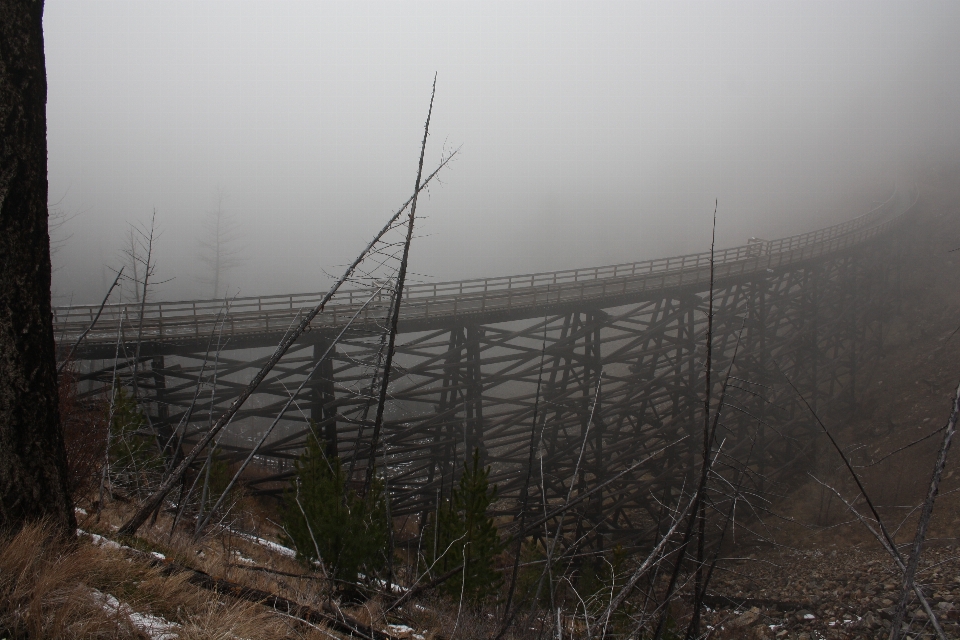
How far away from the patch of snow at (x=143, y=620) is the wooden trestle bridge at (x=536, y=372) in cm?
290

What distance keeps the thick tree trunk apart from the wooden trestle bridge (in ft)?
8.02

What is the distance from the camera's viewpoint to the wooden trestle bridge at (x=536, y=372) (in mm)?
9797

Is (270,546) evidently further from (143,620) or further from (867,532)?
(867,532)

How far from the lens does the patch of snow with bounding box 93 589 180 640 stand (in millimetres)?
2590

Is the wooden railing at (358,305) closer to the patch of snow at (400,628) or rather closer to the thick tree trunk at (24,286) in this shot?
the thick tree trunk at (24,286)

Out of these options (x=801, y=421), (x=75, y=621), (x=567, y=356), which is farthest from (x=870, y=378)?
(x=75, y=621)

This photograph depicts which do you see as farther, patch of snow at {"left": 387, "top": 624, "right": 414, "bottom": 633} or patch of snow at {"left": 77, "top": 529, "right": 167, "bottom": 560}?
patch of snow at {"left": 387, "top": 624, "right": 414, "bottom": 633}

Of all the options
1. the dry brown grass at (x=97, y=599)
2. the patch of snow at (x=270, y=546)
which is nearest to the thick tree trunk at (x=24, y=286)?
the dry brown grass at (x=97, y=599)

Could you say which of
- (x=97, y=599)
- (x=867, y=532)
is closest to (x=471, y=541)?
(x=97, y=599)

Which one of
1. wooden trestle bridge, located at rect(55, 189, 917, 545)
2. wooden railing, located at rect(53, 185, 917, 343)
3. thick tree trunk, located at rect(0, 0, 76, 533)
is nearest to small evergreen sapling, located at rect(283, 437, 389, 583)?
wooden trestle bridge, located at rect(55, 189, 917, 545)

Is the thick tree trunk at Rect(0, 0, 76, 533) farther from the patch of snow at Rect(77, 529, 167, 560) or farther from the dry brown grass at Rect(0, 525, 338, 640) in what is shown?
the patch of snow at Rect(77, 529, 167, 560)

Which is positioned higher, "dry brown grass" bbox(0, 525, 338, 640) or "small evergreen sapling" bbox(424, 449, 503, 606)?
"dry brown grass" bbox(0, 525, 338, 640)

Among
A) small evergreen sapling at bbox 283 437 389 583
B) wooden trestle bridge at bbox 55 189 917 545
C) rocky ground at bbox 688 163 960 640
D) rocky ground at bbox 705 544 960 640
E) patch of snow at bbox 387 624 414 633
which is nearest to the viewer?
patch of snow at bbox 387 624 414 633

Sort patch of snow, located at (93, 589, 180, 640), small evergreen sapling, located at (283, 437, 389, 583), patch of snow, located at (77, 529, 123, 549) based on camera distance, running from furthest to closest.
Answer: small evergreen sapling, located at (283, 437, 389, 583)
patch of snow, located at (77, 529, 123, 549)
patch of snow, located at (93, 589, 180, 640)
